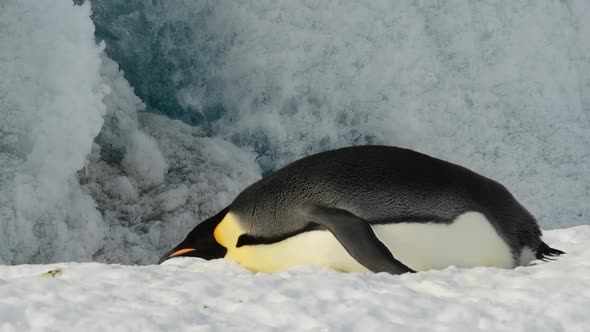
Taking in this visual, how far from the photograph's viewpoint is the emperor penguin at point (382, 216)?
1.65 metres

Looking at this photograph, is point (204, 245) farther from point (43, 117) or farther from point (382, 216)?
point (43, 117)

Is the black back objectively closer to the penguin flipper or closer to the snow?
the penguin flipper

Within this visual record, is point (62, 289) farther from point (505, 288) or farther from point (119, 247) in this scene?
point (119, 247)

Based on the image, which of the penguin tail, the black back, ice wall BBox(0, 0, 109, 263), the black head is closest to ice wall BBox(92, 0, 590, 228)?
ice wall BBox(0, 0, 109, 263)

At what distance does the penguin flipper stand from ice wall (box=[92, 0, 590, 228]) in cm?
316

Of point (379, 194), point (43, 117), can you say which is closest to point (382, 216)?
point (379, 194)

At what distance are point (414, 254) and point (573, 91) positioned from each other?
4.38 meters

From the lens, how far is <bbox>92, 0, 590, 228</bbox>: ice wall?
4.80 metres

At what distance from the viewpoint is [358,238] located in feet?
5.01

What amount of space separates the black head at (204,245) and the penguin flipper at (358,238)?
12.3 inches

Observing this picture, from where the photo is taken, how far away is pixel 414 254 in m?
1.66

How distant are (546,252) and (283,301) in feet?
2.69

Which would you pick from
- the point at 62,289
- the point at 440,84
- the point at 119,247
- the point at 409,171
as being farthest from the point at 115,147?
the point at 62,289

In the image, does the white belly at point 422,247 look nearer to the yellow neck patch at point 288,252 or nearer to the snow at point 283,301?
the yellow neck patch at point 288,252
